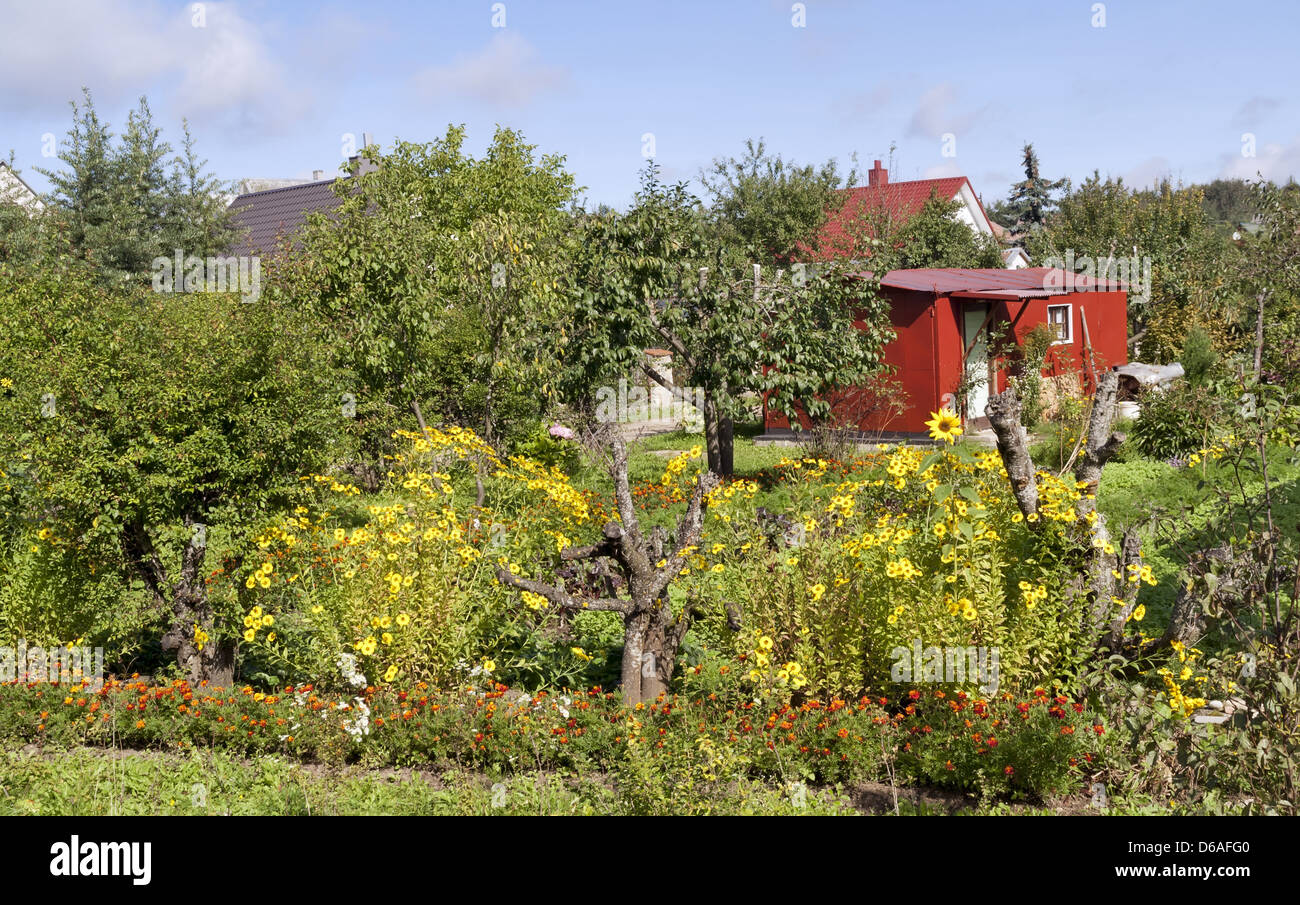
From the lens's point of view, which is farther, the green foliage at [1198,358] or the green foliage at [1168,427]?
the green foliage at [1198,358]

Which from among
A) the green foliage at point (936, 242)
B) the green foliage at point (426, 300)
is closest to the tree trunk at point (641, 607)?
the green foliage at point (426, 300)

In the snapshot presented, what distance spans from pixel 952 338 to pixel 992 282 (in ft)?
6.27

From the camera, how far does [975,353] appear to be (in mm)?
18328

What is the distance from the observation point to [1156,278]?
25.3 m

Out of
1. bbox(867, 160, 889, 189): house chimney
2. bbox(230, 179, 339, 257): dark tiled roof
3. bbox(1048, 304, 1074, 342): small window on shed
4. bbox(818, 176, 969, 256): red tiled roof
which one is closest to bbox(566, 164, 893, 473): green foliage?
bbox(1048, 304, 1074, 342): small window on shed

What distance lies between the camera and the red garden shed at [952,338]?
661 inches

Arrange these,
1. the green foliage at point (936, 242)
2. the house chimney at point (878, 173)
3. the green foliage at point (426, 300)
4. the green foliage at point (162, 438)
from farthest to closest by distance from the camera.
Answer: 1. the house chimney at point (878, 173)
2. the green foliage at point (936, 242)
3. the green foliage at point (426, 300)
4. the green foliage at point (162, 438)

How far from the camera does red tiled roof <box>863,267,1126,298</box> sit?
55.3ft

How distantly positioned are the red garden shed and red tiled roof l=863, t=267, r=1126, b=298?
0.05ft

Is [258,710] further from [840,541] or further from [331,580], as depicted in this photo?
[840,541]

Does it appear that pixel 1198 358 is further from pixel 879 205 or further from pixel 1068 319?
pixel 879 205

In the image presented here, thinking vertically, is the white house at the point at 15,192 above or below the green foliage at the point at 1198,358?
above

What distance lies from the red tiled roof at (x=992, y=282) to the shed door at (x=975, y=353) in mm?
509

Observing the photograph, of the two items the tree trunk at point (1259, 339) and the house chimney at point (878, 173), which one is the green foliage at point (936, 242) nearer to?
the house chimney at point (878, 173)
